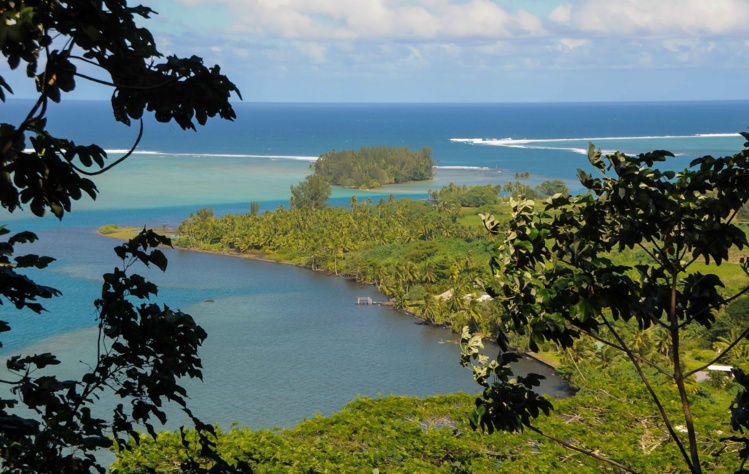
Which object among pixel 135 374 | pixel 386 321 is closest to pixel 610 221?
pixel 135 374

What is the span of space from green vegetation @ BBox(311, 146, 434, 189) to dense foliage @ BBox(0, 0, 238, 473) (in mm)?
70206

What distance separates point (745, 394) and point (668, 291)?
1.94 feet

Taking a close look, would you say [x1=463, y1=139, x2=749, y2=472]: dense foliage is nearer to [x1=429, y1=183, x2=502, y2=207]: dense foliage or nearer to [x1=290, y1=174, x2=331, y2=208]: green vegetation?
[x1=290, y1=174, x2=331, y2=208]: green vegetation

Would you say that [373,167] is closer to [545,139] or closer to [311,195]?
[311,195]

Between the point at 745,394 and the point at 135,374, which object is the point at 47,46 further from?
the point at 745,394

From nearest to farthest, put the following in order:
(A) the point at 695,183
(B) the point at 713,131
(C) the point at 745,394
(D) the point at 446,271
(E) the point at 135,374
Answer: (E) the point at 135,374
(C) the point at 745,394
(A) the point at 695,183
(D) the point at 446,271
(B) the point at 713,131

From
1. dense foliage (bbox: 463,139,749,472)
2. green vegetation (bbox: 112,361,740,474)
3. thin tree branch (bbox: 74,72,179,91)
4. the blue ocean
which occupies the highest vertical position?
thin tree branch (bbox: 74,72,179,91)

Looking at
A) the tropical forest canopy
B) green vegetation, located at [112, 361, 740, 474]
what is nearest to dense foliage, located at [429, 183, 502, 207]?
the tropical forest canopy

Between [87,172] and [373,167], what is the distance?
7399cm

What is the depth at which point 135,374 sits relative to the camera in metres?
2.98

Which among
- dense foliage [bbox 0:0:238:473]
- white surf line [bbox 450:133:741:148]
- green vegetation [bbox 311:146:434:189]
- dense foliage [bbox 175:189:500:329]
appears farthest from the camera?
white surf line [bbox 450:133:741:148]

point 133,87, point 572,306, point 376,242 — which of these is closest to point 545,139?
point 376,242

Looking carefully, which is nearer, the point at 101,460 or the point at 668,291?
the point at 668,291

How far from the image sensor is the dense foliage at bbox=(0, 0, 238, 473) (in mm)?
2570
